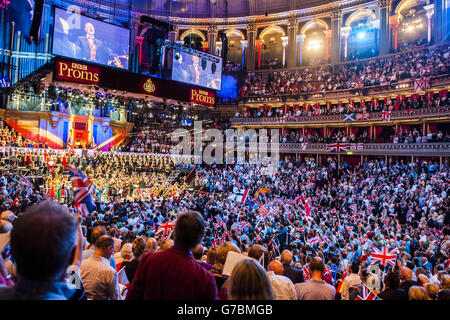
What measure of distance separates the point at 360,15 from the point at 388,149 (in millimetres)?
18137

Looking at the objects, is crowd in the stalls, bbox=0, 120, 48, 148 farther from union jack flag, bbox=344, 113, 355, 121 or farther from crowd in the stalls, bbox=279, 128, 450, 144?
union jack flag, bbox=344, 113, 355, 121

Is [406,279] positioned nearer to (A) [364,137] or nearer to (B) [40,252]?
(B) [40,252]

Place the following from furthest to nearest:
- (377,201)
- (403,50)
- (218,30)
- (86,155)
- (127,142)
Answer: (218,30), (127,142), (403,50), (86,155), (377,201)

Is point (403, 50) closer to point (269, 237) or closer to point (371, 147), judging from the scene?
point (371, 147)

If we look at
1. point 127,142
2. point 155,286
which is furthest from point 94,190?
point 155,286

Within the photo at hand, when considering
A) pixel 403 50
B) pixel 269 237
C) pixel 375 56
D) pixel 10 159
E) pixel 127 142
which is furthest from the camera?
pixel 127 142

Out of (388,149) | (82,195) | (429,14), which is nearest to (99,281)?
(82,195)

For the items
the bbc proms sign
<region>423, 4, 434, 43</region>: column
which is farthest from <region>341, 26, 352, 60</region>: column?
the bbc proms sign

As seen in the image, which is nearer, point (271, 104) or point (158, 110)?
point (158, 110)

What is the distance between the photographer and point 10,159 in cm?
2367

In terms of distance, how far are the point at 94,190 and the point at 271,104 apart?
23.2 m

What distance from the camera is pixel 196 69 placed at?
27891 millimetres

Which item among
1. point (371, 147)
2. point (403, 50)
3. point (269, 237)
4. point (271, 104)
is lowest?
Answer: point (269, 237)

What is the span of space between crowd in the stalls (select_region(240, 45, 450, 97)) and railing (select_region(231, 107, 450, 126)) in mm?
3114
